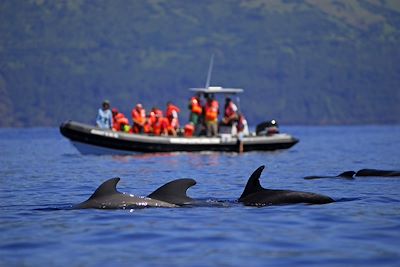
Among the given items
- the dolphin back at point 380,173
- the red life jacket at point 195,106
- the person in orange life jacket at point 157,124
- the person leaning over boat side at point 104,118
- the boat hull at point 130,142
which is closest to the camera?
the dolphin back at point 380,173

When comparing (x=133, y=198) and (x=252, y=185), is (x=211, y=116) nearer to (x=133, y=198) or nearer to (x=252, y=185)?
(x=252, y=185)

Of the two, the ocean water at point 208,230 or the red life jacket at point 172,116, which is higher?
the red life jacket at point 172,116

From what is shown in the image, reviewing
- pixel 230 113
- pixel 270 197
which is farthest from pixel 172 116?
pixel 270 197

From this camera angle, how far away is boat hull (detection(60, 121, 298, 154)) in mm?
37250

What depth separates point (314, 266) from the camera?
11031mm

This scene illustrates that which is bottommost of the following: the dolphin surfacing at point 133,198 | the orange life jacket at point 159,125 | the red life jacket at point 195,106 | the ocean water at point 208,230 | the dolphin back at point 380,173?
the ocean water at point 208,230

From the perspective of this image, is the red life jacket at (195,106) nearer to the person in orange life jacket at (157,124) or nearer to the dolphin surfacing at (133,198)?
the person in orange life jacket at (157,124)

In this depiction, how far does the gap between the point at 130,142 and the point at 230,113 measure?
175 inches

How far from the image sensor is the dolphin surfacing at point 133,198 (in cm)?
1568

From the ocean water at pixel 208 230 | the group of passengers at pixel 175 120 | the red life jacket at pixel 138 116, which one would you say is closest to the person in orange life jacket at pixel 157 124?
the group of passengers at pixel 175 120

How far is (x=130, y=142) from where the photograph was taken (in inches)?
1468

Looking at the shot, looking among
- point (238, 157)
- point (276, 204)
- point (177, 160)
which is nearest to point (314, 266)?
point (276, 204)

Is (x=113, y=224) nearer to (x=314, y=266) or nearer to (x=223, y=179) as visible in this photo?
(x=314, y=266)

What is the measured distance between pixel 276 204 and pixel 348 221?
6.58ft
